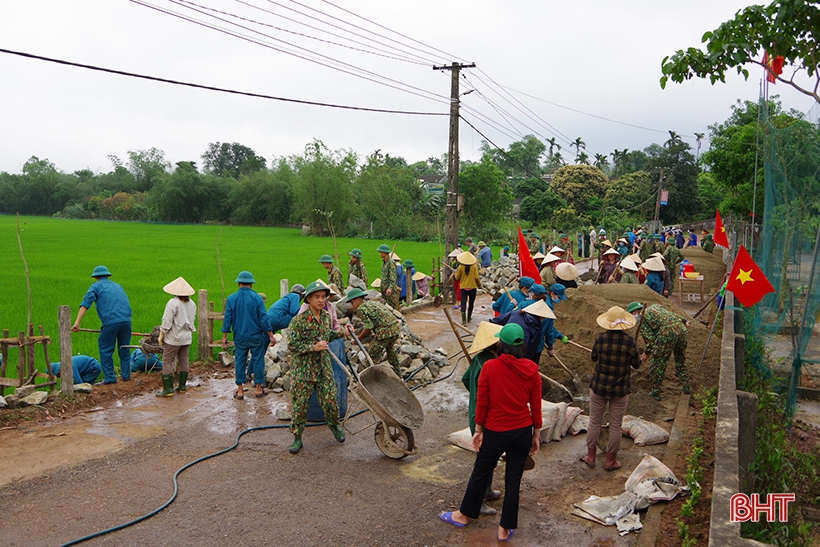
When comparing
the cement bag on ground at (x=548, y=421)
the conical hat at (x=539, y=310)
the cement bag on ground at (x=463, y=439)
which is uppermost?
the conical hat at (x=539, y=310)

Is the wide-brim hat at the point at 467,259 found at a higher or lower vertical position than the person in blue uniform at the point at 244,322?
higher

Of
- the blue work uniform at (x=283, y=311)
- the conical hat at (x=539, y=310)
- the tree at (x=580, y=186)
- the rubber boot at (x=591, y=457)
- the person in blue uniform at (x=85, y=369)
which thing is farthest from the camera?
the tree at (x=580, y=186)

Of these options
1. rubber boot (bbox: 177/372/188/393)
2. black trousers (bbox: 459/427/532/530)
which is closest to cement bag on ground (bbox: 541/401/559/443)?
black trousers (bbox: 459/427/532/530)

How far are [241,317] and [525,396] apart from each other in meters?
5.04

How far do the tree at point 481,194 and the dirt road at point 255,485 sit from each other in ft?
112

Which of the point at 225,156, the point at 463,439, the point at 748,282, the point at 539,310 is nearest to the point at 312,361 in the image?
the point at 463,439

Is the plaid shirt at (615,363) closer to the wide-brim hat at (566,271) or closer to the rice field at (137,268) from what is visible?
the wide-brim hat at (566,271)

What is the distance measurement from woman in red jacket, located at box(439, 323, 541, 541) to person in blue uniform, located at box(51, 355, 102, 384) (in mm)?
6738

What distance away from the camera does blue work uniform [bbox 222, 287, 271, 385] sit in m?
8.40

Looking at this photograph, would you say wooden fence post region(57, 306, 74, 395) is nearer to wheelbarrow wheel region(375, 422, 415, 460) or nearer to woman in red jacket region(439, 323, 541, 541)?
wheelbarrow wheel region(375, 422, 415, 460)

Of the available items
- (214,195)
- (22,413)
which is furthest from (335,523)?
(214,195)

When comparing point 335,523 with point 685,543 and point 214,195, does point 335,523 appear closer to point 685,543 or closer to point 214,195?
point 685,543

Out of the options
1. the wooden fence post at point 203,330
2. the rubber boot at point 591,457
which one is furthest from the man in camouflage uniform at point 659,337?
the wooden fence post at point 203,330

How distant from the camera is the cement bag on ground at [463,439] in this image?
6.66 m
